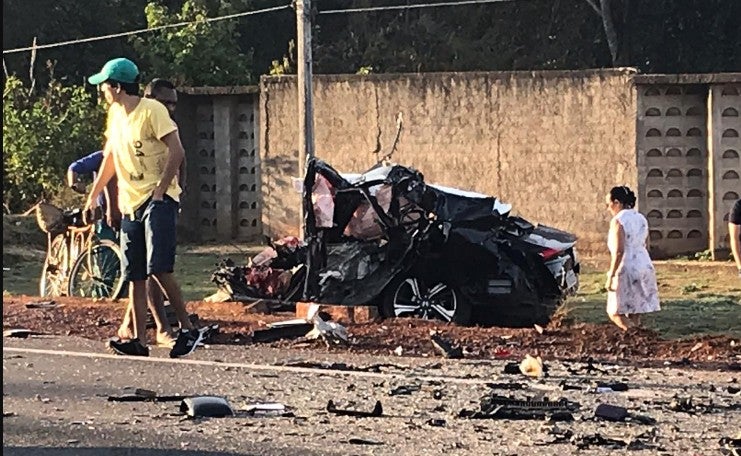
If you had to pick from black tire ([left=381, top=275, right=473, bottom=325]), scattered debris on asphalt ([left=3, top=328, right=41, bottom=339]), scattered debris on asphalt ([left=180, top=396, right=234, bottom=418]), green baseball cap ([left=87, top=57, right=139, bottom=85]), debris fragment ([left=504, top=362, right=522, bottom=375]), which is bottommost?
scattered debris on asphalt ([left=180, top=396, right=234, bottom=418])

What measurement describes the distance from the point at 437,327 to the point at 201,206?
13.6 metres

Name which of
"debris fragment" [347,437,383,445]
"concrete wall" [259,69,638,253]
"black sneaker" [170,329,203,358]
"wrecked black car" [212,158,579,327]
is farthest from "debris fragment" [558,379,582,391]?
"concrete wall" [259,69,638,253]

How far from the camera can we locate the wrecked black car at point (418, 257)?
12711mm

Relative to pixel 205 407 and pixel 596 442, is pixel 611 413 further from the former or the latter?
pixel 205 407

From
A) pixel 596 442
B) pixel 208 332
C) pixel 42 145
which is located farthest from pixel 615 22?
pixel 596 442

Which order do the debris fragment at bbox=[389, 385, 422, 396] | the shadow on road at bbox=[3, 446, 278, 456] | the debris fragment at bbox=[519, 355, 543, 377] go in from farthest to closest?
the debris fragment at bbox=[519, 355, 543, 377] < the debris fragment at bbox=[389, 385, 422, 396] < the shadow on road at bbox=[3, 446, 278, 456]

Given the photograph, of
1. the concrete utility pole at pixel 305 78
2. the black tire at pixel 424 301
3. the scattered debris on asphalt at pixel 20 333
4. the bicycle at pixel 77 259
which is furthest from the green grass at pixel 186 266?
the scattered debris on asphalt at pixel 20 333

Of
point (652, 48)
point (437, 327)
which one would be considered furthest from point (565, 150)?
point (652, 48)

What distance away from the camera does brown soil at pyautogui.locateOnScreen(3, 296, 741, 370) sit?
9891 millimetres

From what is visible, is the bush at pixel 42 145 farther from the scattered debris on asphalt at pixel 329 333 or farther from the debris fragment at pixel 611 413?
the debris fragment at pixel 611 413

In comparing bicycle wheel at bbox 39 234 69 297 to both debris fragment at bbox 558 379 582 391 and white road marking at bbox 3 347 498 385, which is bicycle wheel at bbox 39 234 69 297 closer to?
white road marking at bbox 3 347 498 385

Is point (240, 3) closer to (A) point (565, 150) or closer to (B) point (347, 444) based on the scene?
(A) point (565, 150)

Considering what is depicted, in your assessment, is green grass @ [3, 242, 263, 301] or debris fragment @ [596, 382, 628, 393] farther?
green grass @ [3, 242, 263, 301]

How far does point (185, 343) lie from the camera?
965 centimetres
